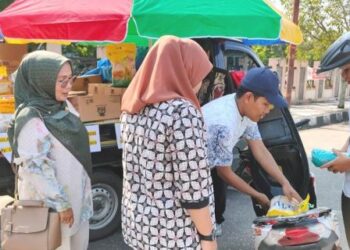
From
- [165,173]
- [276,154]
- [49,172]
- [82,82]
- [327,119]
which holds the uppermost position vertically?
[82,82]

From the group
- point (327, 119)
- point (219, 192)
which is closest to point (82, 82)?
point (219, 192)

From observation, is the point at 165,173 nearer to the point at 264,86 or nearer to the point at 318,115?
the point at 264,86

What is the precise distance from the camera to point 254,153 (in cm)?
312

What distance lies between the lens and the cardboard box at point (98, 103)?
3816 mm

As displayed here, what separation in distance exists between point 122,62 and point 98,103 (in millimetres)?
498

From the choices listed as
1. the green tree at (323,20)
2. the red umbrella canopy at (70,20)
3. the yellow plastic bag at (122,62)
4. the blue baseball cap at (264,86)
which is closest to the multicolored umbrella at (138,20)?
the red umbrella canopy at (70,20)

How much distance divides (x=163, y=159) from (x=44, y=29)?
2.20 metres

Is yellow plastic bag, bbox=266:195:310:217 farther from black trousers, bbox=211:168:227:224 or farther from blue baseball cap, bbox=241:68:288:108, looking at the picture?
blue baseball cap, bbox=241:68:288:108

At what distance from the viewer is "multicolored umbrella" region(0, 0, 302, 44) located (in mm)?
3285

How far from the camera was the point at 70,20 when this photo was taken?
340cm

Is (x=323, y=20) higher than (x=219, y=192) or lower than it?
higher

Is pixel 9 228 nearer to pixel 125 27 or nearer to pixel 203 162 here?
pixel 203 162

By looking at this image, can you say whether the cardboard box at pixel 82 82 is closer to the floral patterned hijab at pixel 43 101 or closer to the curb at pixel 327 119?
the floral patterned hijab at pixel 43 101

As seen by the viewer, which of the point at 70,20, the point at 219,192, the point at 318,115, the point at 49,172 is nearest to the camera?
the point at 49,172
